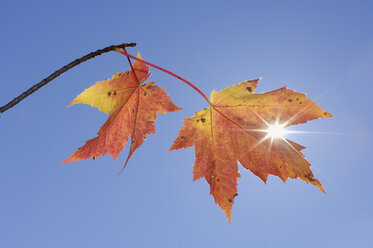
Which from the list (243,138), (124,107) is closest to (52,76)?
(124,107)

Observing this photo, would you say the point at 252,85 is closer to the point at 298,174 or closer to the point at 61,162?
the point at 298,174

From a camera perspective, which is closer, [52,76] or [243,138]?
[52,76]

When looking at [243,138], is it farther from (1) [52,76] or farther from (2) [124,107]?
(1) [52,76]

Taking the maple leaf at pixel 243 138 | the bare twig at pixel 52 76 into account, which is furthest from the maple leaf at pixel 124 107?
the bare twig at pixel 52 76

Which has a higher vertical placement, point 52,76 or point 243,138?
point 243,138

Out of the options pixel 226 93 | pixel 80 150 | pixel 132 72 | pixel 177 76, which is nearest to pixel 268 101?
pixel 226 93

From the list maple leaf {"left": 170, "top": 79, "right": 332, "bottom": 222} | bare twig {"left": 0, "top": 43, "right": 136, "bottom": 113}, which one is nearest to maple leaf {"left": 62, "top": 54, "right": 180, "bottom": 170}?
maple leaf {"left": 170, "top": 79, "right": 332, "bottom": 222}
